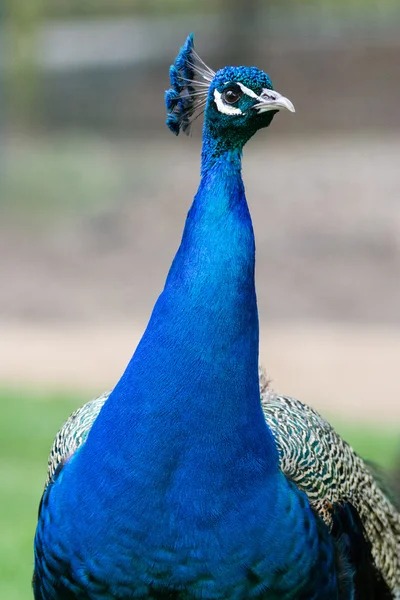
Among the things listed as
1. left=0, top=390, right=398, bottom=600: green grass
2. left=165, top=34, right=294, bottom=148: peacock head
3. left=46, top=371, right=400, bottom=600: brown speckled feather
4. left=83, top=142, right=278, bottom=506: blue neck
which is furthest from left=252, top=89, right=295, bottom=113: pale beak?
left=0, top=390, right=398, bottom=600: green grass

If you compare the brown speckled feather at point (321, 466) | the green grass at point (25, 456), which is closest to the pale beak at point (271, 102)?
the brown speckled feather at point (321, 466)

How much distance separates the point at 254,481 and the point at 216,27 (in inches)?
461

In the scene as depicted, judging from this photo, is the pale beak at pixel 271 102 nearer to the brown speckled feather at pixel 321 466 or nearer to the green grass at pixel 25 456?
the brown speckled feather at pixel 321 466

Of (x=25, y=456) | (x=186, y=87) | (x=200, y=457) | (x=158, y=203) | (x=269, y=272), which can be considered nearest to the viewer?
(x=200, y=457)

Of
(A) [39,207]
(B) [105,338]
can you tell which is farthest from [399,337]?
(A) [39,207]

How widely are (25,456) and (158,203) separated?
5.30 meters

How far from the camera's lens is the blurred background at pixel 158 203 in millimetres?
5680

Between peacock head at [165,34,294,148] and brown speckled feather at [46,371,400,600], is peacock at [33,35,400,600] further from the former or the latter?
brown speckled feather at [46,371,400,600]

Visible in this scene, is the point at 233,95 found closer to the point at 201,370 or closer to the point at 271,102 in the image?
the point at 271,102

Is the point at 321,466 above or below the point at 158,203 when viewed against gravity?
below

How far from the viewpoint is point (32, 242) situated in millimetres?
8844

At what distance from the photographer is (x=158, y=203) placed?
9.75m

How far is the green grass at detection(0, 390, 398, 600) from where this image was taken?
3575mm

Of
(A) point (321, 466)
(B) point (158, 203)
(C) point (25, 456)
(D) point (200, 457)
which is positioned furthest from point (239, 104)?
(B) point (158, 203)
